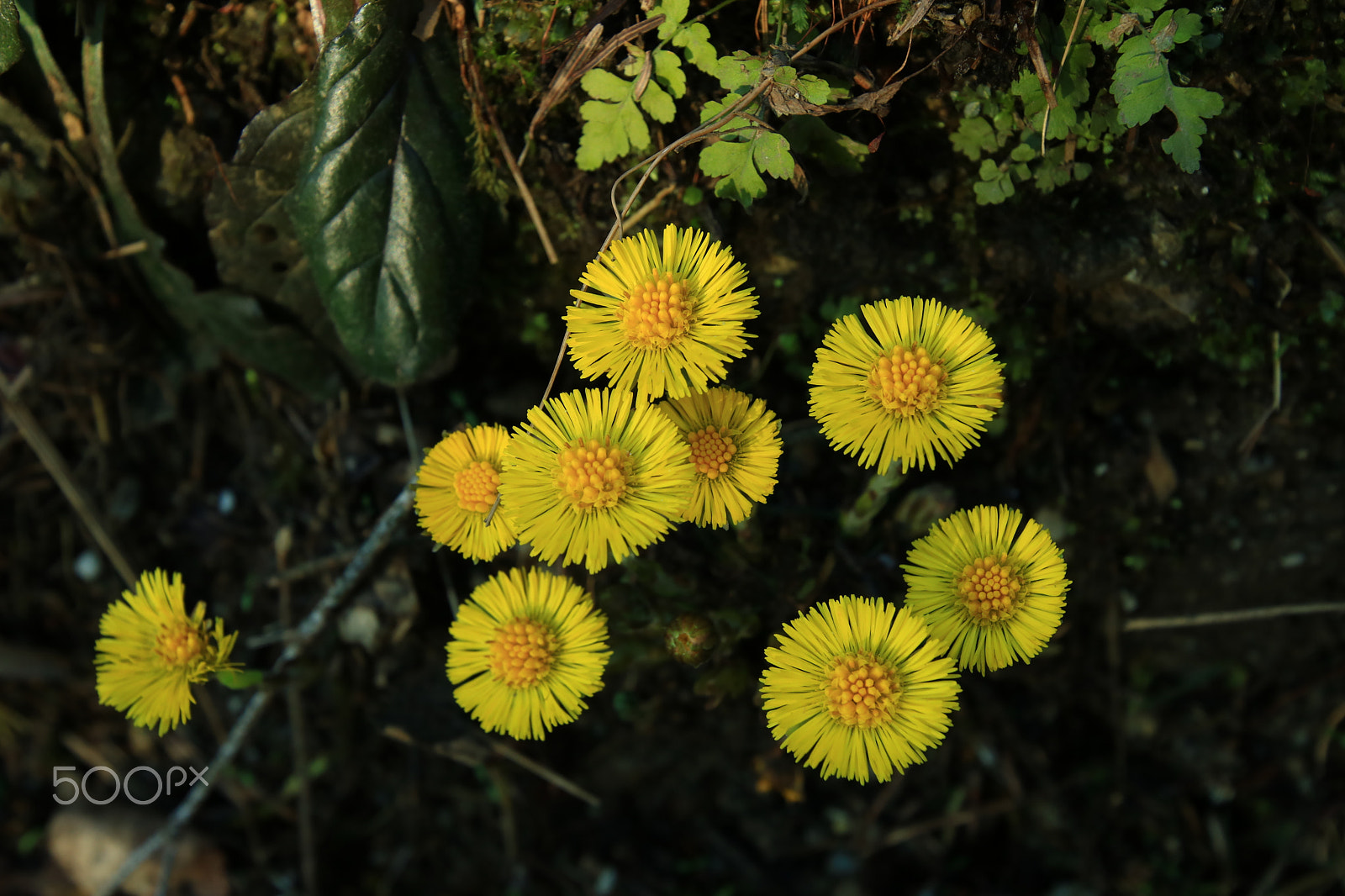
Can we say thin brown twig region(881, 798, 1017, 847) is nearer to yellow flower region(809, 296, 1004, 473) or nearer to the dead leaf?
the dead leaf

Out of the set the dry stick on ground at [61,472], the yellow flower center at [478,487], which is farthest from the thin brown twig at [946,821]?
the dry stick on ground at [61,472]

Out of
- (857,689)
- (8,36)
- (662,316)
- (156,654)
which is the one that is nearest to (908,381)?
(662,316)

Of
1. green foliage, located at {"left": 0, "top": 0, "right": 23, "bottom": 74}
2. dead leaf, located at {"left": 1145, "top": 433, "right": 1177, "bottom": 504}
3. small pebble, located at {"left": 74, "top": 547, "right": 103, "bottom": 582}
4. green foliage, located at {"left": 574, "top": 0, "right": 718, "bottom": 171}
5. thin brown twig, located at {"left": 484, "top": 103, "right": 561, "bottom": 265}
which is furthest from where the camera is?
small pebble, located at {"left": 74, "top": 547, "right": 103, "bottom": 582}

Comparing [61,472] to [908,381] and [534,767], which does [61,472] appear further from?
[908,381]

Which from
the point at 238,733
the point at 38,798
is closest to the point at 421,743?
the point at 238,733

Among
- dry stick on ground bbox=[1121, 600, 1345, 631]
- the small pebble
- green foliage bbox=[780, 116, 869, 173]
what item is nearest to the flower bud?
green foliage bbox=[780, 116, 869, 173]
